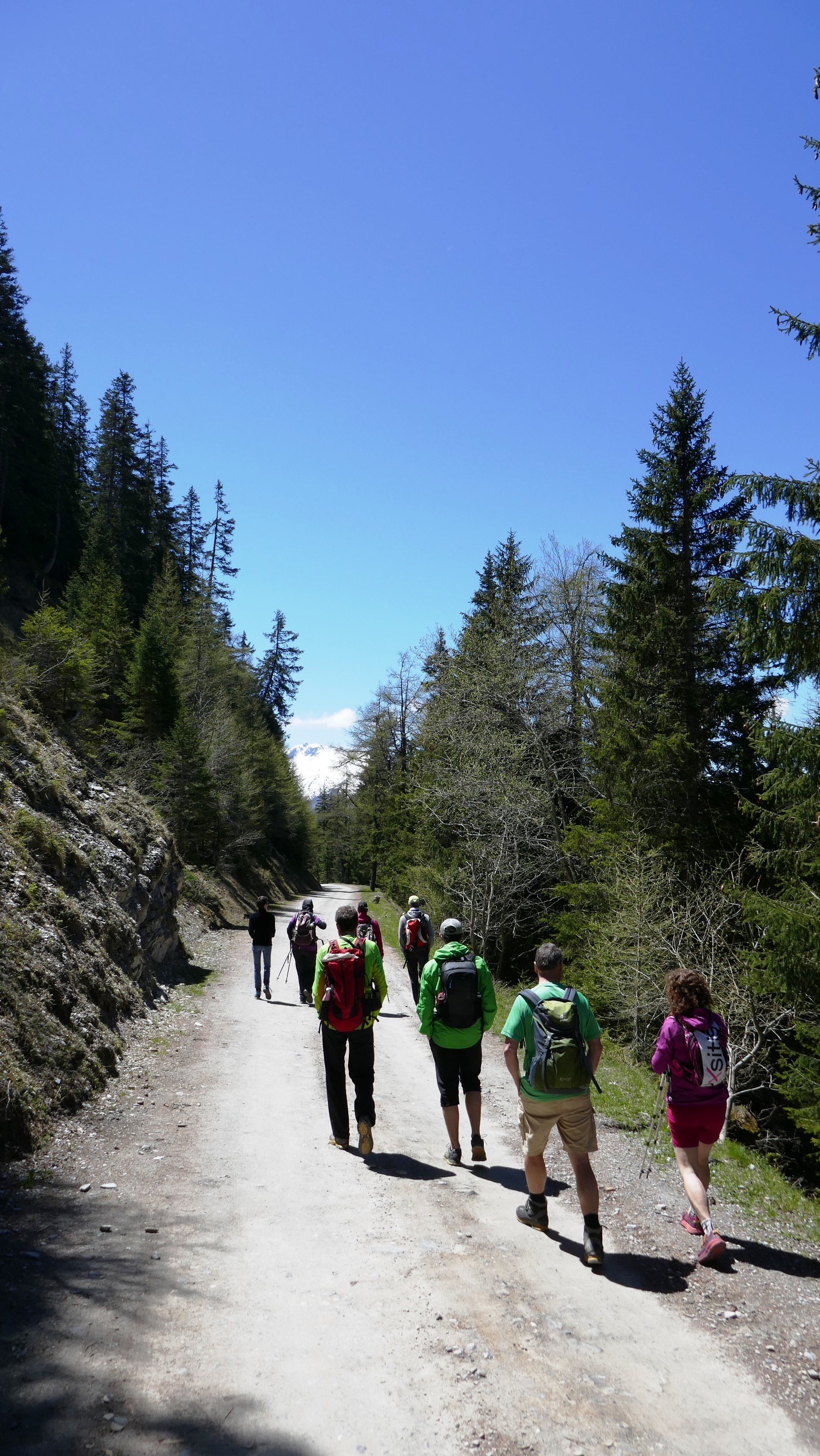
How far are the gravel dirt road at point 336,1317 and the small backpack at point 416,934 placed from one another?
5586 mm

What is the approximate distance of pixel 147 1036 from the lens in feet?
32.3

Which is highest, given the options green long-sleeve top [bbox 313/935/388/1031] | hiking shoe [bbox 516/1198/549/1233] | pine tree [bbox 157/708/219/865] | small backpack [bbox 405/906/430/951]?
pine tree [bbox 157/708/219/865]

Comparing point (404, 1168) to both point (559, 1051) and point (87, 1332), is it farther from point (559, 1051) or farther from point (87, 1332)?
point (87, 1332)

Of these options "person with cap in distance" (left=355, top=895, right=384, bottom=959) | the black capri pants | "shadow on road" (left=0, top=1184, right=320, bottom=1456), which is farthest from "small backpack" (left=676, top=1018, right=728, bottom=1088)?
"shadow on road" (left=0, top=1184, right=320, bottom=1456)

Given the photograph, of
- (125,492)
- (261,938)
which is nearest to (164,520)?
(125,492)

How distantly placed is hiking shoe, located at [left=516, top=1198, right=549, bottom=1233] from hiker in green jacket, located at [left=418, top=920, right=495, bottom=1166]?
1.12 metres

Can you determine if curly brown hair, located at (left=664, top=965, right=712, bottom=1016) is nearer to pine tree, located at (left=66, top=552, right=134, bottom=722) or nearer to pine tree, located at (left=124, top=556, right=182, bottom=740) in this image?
pine tree, located at (left=124, top=556, right=182, bottom=740)

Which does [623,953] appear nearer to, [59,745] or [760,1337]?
[760,1337]

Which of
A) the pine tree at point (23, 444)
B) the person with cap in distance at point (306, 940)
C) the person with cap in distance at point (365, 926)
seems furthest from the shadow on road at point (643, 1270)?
the pine tree at point (23, 444)

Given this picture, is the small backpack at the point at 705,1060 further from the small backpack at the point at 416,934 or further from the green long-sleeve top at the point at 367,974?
the small backpack at the point at 416,934

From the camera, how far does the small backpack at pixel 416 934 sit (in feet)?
41.0

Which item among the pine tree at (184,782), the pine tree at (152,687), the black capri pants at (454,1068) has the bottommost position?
the black capri pants at (454,1068)

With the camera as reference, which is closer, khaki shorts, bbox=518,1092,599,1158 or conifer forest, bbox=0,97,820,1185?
khaki shorts, bbox=518,1092,599,1158

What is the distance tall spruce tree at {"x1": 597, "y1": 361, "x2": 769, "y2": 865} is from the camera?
1544 cm
